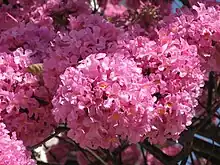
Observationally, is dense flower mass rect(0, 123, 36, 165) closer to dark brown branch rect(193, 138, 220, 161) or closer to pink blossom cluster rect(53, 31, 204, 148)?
pink blossom cluster rect(53, 31, 204, 148)

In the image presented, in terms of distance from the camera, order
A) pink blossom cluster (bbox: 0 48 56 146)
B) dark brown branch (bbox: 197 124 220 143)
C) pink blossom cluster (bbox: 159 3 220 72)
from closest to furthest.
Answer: pink blossom cluster (bbox: 0 48 56 146), pink blossom cluster (bbox: 159 3 220 72), dark brown branch (bbox: 197 124 220 143)

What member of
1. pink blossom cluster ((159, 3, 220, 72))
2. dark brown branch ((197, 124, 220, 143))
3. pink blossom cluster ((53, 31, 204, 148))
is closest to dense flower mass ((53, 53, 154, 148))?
pink blossom cluster ((53, 31, 204, 148))

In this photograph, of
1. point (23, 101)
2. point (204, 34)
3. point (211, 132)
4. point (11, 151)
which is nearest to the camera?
point (11, 151)

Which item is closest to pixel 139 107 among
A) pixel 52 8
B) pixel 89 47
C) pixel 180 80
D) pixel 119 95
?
pixel 119 95

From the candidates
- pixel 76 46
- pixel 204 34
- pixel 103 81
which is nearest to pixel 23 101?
pixel 76 46

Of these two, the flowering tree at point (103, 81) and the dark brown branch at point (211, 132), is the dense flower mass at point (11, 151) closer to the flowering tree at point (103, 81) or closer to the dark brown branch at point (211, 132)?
the flowering tree at point (103, 81)

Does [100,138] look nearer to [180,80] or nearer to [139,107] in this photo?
[139,107]

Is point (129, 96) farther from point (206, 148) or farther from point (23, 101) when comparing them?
point (206, 148)
